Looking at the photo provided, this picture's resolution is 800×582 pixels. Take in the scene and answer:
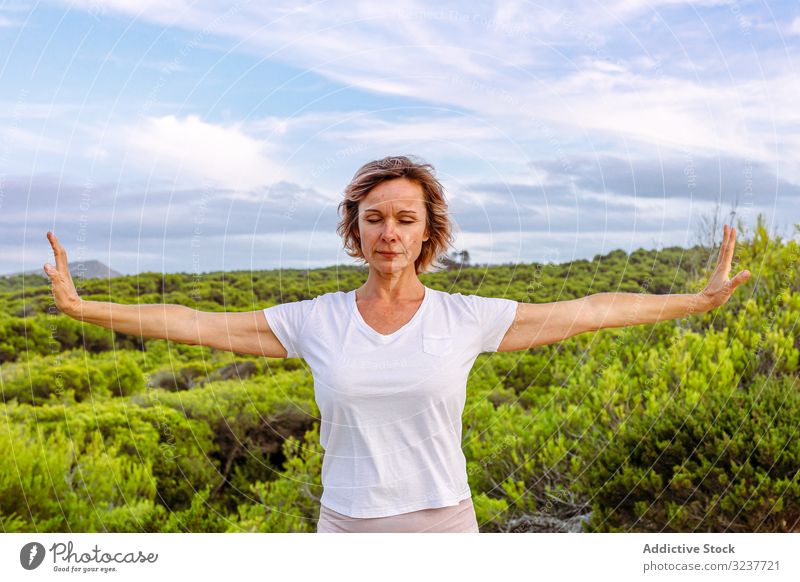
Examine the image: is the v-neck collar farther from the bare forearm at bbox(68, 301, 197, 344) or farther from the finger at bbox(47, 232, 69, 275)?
the finger at bbox(47, 232, 69, 275)

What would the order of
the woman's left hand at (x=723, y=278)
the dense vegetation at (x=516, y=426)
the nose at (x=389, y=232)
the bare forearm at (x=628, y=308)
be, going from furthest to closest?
the dense vegetation at (x=516, y=426), the woman's left hand at (x=723, y=278), the bare forearm at (x=628, y=308), the nose at (x=389, y=232)

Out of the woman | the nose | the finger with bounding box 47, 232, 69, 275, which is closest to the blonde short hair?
the woman

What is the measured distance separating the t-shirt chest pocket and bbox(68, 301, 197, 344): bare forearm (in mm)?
1048

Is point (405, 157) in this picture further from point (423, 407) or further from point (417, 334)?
point (423, 407)

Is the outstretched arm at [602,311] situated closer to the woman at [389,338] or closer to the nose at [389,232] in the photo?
the woman at [389,338]

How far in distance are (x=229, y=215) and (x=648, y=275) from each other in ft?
16.3

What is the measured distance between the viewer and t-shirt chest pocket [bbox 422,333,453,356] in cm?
382

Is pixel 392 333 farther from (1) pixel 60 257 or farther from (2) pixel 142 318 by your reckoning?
(1) pixel 60 257

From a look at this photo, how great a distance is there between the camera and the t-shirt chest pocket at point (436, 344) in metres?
3.82

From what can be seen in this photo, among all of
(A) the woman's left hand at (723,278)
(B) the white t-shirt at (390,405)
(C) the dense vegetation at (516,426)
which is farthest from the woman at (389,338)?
(C) the dense vegetation at (516,426)

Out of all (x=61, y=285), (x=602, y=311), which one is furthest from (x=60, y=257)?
(x=602, y=311)

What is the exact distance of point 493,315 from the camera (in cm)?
399

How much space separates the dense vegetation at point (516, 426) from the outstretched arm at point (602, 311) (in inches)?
86.3
